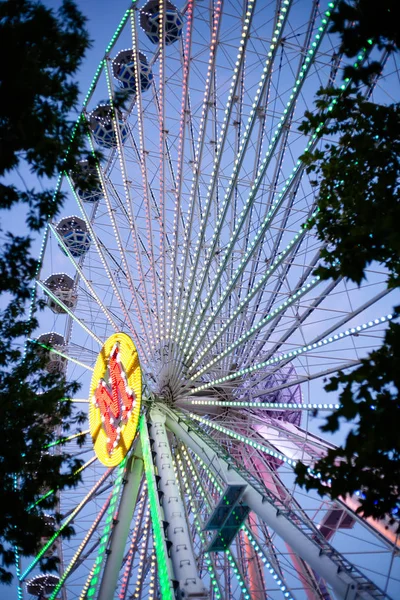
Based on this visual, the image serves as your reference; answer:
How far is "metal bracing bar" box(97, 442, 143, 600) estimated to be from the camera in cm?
1504

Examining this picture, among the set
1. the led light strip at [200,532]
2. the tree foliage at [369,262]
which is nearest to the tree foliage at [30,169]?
the tree foliage at [369,262]

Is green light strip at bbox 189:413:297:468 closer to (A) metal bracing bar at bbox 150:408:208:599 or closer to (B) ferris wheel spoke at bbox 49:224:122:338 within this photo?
(A) metal bracing bar at bbox 150:408:208:599

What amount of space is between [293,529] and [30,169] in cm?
774

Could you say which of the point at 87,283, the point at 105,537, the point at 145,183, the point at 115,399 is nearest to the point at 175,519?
the point at 105,537

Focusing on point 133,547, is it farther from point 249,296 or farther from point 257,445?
point 249,296

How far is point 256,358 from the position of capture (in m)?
18.7

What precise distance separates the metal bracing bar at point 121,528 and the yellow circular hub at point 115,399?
2.00 feet

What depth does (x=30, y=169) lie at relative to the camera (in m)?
7.78

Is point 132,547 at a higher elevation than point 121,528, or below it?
below

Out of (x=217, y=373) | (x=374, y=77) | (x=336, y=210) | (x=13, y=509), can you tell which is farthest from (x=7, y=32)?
(x=217, y=373)

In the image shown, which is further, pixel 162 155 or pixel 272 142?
pixel 162 155

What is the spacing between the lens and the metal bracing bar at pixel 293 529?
941 centimetres

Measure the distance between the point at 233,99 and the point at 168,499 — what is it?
8984mm

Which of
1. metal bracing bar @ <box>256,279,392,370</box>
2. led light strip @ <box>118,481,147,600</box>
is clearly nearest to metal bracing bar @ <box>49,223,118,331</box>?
led light strip @ <box>118,481,147,600</box>
